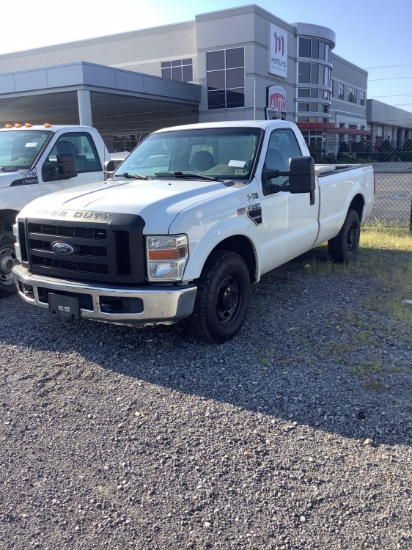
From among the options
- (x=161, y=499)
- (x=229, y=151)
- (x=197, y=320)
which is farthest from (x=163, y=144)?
(x=161, y=499)

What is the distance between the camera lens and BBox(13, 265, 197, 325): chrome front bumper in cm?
416

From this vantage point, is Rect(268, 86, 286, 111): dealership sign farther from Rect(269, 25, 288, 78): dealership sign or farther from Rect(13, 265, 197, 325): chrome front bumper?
Rect(13, 265, 197, 325): chrome front bumper

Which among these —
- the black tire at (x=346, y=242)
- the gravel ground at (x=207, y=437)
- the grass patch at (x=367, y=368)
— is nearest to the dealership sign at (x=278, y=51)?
the black tire at (x=346, y=242)

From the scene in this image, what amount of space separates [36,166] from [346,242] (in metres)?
4.48

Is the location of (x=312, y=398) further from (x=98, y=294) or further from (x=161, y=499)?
(x=98, y=294)

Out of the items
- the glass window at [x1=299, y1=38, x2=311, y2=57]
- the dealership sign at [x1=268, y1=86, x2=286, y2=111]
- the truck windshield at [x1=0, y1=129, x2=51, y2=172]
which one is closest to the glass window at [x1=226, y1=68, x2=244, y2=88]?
the dealership sign at [x1=268, y1=86, x2=286, y2=111]

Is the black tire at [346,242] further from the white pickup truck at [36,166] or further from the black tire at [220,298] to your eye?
the white pickup truck at [36,166]

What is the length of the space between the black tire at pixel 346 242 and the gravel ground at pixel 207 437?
2370 mm

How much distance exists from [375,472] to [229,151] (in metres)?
3.58

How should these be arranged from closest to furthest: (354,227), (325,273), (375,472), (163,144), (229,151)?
(375,472)
(229,151)
(163,144)
(325,273)
(354,227)

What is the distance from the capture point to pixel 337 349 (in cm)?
473

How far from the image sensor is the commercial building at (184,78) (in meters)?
29.1

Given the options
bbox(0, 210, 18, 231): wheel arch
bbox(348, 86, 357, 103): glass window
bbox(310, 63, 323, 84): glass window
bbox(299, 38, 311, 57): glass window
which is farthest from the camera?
bbox(348, 86, 357, 103): glass window

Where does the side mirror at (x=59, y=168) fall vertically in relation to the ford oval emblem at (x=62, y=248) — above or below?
above
